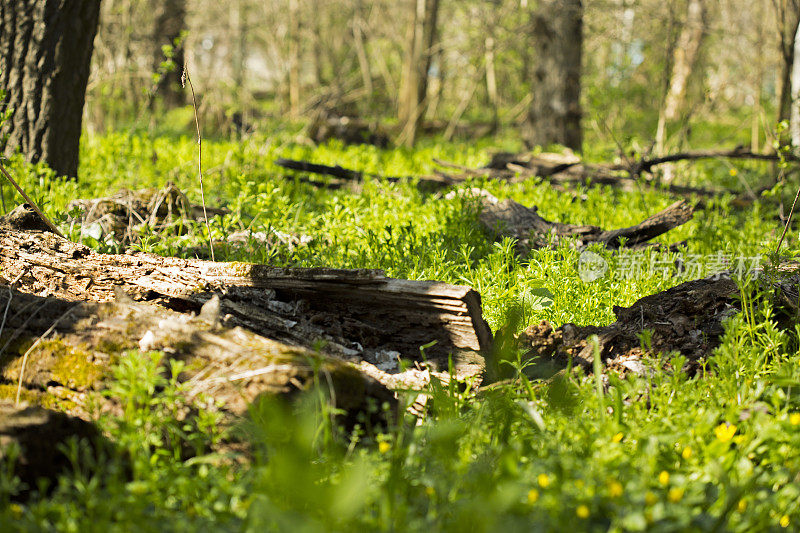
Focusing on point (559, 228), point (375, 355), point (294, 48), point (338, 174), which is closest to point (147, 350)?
point (375, 355)

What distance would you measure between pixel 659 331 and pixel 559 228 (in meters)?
1.85

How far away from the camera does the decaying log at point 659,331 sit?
3.19 meters

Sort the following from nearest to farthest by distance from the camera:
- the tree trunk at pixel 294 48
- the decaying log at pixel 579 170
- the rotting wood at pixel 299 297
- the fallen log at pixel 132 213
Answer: the rotting wood at pixel 299 297 → the fallen log at pixel 132 213 → the decaying log at pixel 579 170 → the tree trunk at pixel 294 48

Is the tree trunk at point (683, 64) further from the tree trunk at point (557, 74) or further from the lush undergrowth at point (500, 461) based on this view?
the lush undergrowth at point (500, 461)

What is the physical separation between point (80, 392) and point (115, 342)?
226mm

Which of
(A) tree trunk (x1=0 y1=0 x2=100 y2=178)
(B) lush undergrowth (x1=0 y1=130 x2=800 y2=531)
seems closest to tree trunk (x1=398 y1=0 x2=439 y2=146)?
(A) tree trunk (x1=0 y1=0 x2=100 y2=178)

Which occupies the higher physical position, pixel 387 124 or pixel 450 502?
pixel 387 124

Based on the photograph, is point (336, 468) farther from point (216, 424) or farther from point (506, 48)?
point (506, 48)

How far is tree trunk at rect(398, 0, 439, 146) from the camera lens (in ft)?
38.2

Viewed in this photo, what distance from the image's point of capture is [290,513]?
181cm

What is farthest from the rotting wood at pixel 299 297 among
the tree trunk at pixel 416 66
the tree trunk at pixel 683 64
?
the tree trunk at pixel 683 64

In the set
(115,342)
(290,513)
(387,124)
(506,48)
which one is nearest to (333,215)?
(115,342)

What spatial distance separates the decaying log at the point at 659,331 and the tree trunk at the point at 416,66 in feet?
27.9

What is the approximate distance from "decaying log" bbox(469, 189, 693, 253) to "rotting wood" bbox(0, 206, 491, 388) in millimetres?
1752
